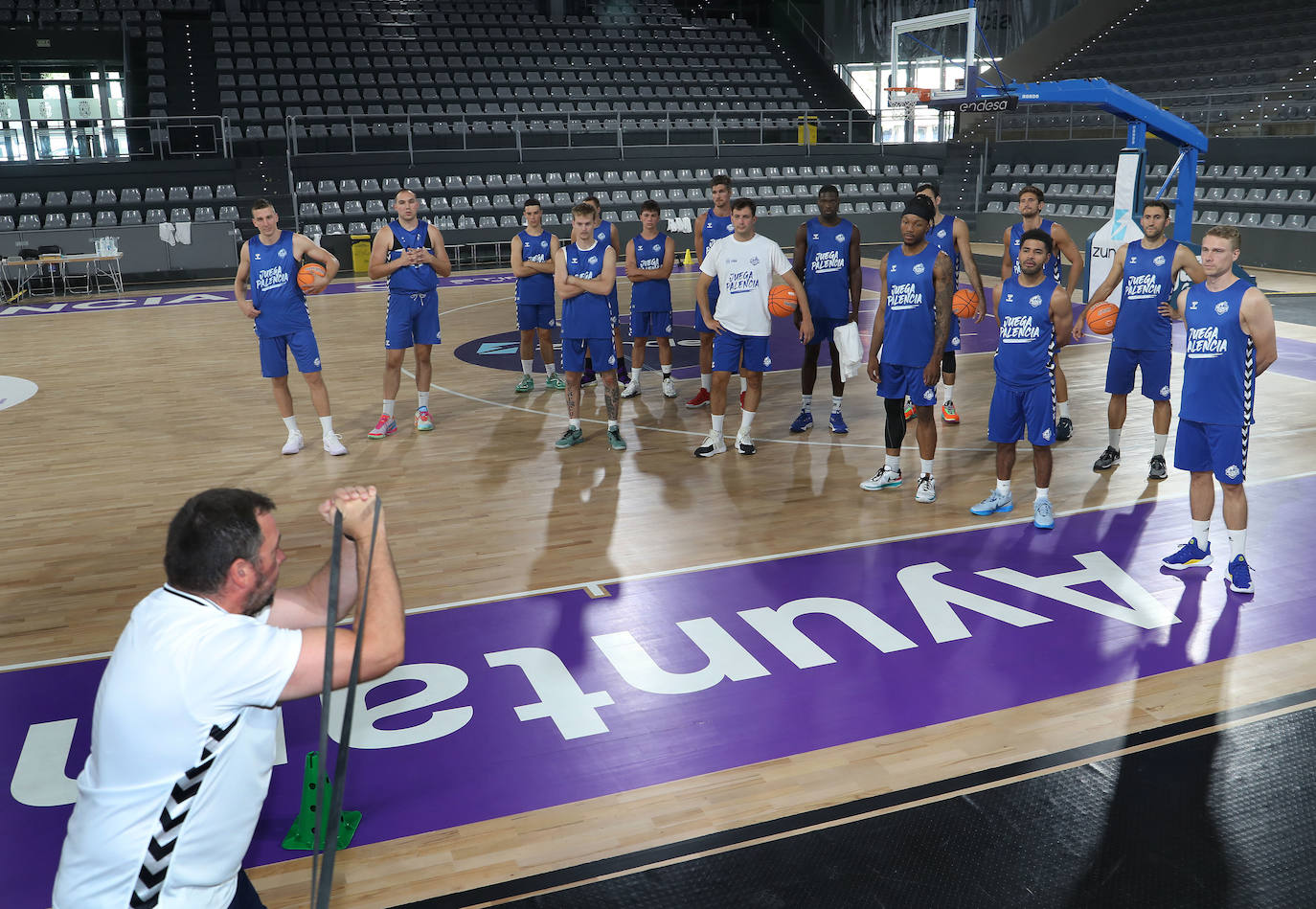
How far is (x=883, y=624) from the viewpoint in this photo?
192 inches

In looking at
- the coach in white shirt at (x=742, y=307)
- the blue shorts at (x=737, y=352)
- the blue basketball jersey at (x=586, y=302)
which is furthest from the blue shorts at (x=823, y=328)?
the blue basketball jersey at (x=586, y=302)

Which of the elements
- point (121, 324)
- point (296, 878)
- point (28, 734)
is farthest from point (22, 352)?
point (296, 878)

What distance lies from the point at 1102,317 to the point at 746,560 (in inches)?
130

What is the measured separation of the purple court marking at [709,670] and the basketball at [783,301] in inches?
91.4

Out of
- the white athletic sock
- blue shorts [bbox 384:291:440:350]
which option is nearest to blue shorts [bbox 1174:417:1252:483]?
the white athletic sock

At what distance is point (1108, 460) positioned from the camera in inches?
286

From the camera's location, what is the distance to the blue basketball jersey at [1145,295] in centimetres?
673

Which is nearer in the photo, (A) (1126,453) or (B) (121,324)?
(A) (1126,453)

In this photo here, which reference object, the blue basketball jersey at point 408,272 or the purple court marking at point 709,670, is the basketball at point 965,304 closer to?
the purple court marking at point 709,670

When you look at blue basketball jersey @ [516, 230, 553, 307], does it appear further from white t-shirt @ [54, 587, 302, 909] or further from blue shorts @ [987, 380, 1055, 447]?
white t-shirt @ [54, 587, 302, 909]

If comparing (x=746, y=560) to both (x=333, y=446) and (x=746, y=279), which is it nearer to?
(x=746, y=279)

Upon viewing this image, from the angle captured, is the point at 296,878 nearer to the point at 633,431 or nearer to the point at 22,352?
the point at 633,431

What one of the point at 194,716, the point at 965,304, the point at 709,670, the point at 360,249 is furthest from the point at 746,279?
the point at 360,249

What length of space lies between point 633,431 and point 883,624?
3.96 meters
